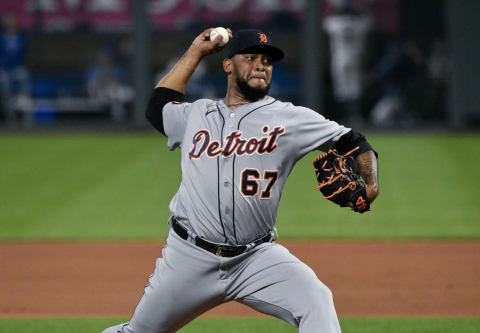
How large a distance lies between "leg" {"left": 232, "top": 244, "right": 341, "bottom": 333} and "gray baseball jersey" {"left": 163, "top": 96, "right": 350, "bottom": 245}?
0.15 m

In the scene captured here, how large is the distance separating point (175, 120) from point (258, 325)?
Answer: 2216mm

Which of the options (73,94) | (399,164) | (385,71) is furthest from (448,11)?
(73,94)

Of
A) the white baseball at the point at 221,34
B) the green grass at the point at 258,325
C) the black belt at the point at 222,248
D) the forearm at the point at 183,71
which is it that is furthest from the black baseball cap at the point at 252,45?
the green grass at the point at 258,325

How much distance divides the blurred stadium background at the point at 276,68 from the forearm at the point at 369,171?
42.6 ft

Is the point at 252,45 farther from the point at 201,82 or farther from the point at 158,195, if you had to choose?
the point at 201,82

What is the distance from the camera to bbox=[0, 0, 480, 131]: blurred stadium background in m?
17.3

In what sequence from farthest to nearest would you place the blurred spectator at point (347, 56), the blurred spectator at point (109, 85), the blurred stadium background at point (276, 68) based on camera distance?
1. the blurred spectator at point (109, 85)
2. the blurred spectator at point (347, 56)
3. the blurred stadium background at point (276, 68)

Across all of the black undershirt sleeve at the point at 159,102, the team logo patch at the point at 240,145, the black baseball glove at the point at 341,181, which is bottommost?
the black baseball glove at the point at 341,181

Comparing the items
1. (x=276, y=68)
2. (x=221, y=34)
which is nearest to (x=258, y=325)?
(x=221, y=34)

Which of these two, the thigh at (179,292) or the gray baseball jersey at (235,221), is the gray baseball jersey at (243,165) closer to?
the gray baseball jersey at (235,221)

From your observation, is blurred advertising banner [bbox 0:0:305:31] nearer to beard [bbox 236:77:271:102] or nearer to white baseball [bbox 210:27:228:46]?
white baseball [bbox 210:27:228:46]

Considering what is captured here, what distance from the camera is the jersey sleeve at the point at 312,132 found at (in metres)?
4.36

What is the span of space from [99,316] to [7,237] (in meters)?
3.27

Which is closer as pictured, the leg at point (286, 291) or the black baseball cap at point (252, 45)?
the leg at point (286, 291)
